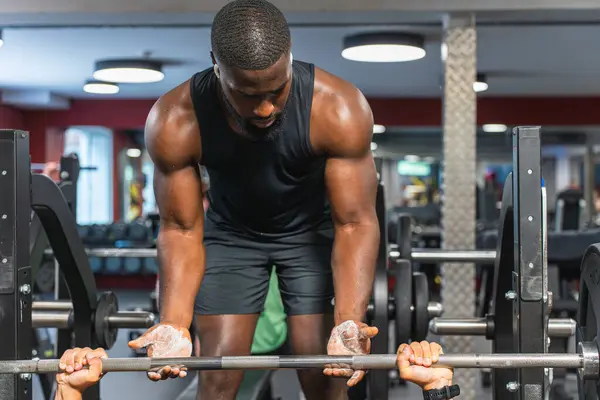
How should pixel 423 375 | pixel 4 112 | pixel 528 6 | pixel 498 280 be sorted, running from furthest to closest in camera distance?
pixel 4 112 < pixel 528 6 < pixel 498 280 < pixel 423 375

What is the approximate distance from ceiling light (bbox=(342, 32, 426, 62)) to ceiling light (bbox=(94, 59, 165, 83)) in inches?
70.9

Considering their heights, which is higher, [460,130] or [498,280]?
[460,130]

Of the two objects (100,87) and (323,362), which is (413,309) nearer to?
(323,362)

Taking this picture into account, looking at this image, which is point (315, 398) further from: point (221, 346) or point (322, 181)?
point (322, 181)

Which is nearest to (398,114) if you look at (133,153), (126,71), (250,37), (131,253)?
(126,71)

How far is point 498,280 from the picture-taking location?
205 cm

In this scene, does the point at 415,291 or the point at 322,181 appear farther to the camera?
the point at 415,291

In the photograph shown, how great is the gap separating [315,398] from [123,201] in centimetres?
1082

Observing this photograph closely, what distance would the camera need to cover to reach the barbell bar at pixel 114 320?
2.28 metres

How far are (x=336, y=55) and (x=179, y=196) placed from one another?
4824 millimetres

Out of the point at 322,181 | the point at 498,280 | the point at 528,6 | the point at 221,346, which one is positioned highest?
the point at 528,6

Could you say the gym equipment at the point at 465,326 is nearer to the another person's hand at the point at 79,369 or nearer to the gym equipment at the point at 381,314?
the gym equipment at the point at 381,314

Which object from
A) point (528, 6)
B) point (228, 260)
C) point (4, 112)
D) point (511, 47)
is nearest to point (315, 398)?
point (228, 260)

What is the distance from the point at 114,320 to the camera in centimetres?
230
